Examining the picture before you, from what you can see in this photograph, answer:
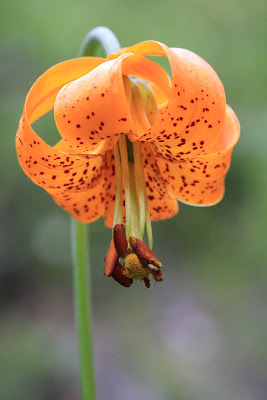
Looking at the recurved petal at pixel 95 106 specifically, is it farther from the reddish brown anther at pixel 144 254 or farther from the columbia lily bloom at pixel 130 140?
the reddish brown anther at pixel 144 254

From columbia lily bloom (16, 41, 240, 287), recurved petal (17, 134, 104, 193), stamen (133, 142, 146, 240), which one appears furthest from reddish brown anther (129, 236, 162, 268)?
recurved petal (17, 134, 104, 193)

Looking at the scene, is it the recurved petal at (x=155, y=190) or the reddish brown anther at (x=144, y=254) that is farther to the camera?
the recurved petal at (x=155, y=190)

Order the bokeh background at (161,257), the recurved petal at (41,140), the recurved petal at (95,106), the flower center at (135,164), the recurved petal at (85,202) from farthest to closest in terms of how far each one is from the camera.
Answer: the bokeh background at (161,257) < the recurved petal at (85,202) < the flower center at (135,164) < the recurved petal at (41,140) < the recurved petal at (95,106)

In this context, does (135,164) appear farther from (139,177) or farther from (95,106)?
(95,106)

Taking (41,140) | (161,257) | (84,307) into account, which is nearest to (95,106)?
(41,140)

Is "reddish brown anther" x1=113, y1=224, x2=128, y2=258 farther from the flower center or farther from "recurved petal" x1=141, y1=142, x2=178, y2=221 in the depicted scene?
"recurved petal" x1=141, y1=142, x2=178, y2=221

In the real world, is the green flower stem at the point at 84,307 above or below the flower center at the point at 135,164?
below

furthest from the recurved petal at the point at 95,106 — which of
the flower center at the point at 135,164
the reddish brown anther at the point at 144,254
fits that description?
the reddish brown anther at the point at 144,254
